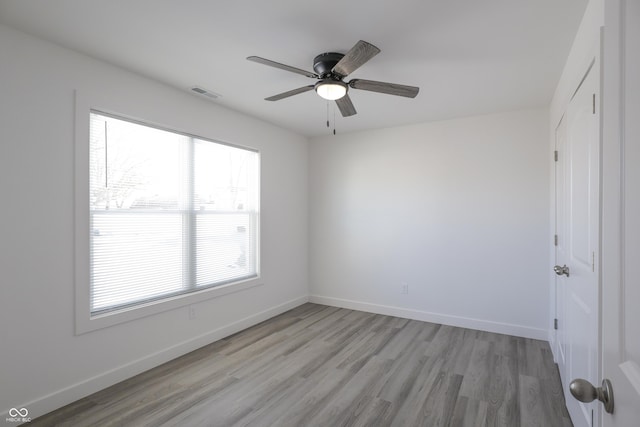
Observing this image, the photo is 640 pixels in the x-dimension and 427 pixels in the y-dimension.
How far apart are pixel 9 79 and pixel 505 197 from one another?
4.64 metres

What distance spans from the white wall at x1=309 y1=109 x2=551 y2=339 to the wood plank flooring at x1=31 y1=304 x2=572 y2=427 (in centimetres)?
50

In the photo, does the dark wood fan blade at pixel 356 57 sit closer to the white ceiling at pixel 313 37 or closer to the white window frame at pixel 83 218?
the white ceiling at pixel 313 37

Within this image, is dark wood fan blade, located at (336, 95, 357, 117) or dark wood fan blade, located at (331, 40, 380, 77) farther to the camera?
dark wood fan blade, located at (336, 95, 357, 117)

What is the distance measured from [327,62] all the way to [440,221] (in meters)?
2.64

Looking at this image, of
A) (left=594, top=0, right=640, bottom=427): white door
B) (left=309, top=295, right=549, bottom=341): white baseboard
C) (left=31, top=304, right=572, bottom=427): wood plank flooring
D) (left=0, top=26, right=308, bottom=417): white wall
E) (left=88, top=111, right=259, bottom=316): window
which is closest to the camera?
(left=594, top=0, right=640, bottom=427): white door

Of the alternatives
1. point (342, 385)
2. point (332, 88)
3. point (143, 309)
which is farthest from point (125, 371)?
point (332, 88)

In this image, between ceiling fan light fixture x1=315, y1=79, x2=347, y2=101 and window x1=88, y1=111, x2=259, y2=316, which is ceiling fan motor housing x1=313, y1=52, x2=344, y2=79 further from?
window x1=88, y1=111, x2=259, y2=316

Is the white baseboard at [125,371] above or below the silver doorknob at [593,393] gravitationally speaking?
below

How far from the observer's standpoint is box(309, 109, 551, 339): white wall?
3.76 metres

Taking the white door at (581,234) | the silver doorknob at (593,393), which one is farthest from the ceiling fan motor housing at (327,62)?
the silver doorknob at (593,393)

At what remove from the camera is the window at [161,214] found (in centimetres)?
270

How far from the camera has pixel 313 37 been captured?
228 centimetres

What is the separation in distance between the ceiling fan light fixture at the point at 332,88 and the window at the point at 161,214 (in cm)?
166

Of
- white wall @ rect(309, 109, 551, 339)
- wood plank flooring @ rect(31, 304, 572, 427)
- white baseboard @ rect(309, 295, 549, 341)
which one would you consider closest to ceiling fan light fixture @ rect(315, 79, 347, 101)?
white wall @ rect(309, 109, 551, 339)
